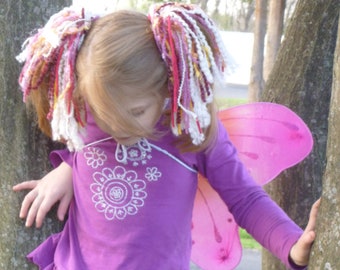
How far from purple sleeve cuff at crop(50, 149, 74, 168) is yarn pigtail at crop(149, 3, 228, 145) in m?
0.43

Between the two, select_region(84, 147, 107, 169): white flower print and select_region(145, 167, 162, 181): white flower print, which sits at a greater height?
select_region(84, 147, 107, 169): white flower print

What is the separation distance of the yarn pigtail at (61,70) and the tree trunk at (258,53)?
5.82 m

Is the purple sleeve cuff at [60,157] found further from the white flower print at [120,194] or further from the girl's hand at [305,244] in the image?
the girl's hand at [305,244]

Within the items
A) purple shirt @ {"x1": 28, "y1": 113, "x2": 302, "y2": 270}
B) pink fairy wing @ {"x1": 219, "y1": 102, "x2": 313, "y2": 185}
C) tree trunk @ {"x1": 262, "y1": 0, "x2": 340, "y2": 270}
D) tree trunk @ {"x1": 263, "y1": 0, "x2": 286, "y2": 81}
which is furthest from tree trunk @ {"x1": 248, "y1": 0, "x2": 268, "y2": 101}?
purple shirt @ {"x1": 28, "y1": 113, "x2": 302, "y2": 270}

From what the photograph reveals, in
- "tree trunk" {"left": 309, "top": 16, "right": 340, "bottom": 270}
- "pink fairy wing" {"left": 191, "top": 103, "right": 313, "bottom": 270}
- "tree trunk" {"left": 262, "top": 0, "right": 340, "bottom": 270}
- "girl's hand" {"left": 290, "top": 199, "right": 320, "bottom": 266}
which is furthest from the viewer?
"tree trunk" {"left": 262, "top": 0, "right": 340, "bottom": 270}

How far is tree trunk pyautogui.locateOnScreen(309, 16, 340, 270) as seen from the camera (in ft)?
4.88

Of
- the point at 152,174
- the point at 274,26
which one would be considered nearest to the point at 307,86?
the point at 152,174

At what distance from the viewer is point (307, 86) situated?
2650 mm

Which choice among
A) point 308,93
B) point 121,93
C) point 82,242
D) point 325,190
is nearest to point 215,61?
point 121,93

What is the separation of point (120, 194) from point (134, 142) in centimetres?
15

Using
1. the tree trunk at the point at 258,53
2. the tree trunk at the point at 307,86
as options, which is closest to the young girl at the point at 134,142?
the tree trunk at the point at 307,86

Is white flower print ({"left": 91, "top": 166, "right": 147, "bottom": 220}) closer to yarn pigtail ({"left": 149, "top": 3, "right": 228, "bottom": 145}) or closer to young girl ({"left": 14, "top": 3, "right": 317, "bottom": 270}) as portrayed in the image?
young girl ({"left": 14, "top": 3, "right": 317, "bottom": 270})

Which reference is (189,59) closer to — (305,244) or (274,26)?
(305,244)

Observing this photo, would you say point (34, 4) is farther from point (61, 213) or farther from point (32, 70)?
point (61, 213)
